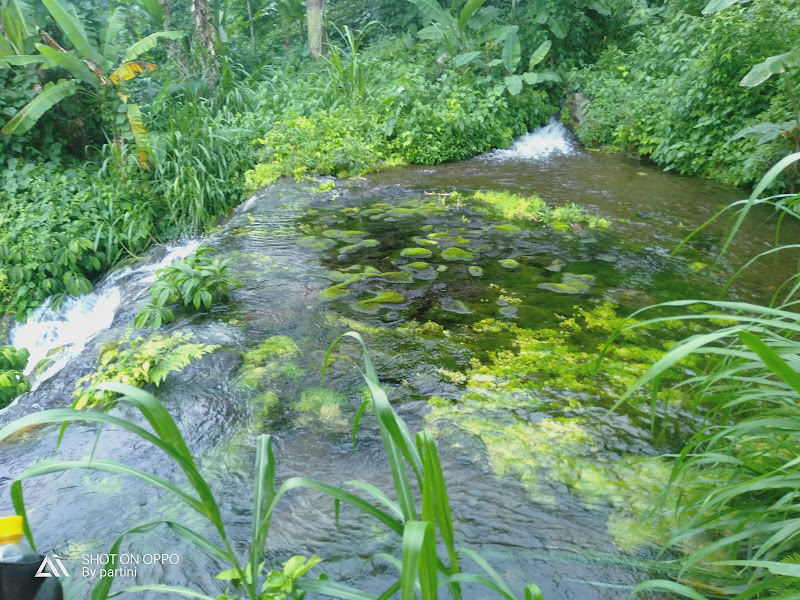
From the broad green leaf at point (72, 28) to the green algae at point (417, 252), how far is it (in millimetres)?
5120

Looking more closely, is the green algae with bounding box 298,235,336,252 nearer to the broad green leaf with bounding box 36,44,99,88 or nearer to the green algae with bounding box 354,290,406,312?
the green algae with bounding box 354,290,406,312

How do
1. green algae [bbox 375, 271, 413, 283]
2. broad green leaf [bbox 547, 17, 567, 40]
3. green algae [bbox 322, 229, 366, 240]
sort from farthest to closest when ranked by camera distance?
broad green leaf [bbox 547, 17, 567, 40] → green algae [bbox 322, 229, 366, 240] → green algae [bbox 375, 271, 413, 283]

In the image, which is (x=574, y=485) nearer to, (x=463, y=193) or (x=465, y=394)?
(x=465, y=394)

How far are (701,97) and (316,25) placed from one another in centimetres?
→ 722

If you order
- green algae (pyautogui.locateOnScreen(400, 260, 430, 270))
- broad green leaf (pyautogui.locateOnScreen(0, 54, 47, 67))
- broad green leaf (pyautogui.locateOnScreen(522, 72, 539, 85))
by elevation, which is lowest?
green algae (pyautogui.locateOnScreen(400, 260, 430, 270))

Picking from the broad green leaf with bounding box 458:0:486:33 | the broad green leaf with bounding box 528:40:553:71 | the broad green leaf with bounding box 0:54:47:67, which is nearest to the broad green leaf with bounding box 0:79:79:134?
the broad green leaf with bounding box 0:54:47:67

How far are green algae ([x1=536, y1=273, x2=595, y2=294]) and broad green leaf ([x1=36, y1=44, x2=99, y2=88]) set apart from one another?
6211 mm

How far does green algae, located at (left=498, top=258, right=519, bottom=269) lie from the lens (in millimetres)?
4484

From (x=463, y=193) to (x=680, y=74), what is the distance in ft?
15.5

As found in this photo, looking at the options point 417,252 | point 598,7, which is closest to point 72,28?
point 417,252

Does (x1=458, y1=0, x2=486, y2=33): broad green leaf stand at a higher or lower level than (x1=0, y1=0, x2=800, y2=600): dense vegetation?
higher

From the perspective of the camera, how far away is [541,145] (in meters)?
9.23

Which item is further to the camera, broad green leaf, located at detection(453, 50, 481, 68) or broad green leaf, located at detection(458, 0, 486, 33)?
broad green leaf, located at detection(458, 0, 486, 33)

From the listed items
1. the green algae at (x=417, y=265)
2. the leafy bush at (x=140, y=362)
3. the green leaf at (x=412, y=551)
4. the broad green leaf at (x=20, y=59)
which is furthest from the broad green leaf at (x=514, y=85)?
the green leaf at (x=412, y=551)
